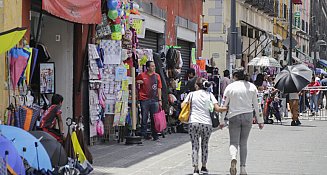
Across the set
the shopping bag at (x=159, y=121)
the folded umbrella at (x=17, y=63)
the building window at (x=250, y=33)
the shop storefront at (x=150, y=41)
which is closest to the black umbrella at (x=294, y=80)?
the shop storefront at (x=150, y=41)

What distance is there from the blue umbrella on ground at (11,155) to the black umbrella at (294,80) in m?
14.4

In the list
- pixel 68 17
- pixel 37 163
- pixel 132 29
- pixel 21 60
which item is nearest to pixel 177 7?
pixel 132 29

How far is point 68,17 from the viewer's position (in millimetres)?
12148

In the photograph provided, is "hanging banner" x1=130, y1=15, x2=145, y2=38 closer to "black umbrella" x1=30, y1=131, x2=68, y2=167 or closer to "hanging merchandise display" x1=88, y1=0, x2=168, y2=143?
"hanging merchandise display" x1=88, y1=0, x2=168, y2=143

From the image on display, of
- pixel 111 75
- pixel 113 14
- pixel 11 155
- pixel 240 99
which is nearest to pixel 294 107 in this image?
pixel 111 75

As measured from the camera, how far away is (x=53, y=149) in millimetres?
10031

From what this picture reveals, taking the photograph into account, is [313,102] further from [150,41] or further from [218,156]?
[218,156]

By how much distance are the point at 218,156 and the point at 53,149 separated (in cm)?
487

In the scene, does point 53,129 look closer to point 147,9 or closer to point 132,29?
point 132,29

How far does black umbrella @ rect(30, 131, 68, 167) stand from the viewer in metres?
10.0

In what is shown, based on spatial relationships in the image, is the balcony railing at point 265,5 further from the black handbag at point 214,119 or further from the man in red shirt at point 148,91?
the black handbag at point 214,119

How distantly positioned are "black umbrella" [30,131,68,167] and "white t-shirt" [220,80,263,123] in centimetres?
280

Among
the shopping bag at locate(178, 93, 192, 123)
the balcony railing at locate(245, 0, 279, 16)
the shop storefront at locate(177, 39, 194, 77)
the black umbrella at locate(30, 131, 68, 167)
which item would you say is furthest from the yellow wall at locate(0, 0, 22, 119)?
the balcony railing at locate(245, 0, 279, 16)

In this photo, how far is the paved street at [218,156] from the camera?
11.9 m
